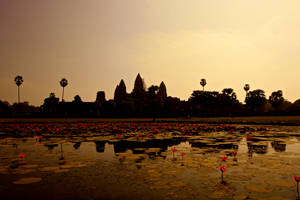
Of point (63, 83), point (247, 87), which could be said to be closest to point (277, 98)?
point (247, 87)

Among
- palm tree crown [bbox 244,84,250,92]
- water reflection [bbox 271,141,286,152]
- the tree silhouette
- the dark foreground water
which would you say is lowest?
water reflection [bbox 271,141,286,152]

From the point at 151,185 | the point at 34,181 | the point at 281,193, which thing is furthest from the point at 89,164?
the point at 281,193

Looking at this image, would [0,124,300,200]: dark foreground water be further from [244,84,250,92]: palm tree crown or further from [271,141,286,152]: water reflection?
[244,84,250,92]: palm tree crown

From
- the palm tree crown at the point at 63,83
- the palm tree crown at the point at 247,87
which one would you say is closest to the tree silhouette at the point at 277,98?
the palm tree crown at the point at 247,87

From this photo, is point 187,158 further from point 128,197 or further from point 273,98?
point 273,98

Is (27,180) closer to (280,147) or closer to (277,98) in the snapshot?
(280,147)

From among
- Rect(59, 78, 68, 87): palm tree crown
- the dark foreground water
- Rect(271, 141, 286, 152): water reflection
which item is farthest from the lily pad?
Rect(59, 78, 68, 87): palm tree crown

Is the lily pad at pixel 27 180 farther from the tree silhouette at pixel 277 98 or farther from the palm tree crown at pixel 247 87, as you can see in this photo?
the palm tree crown at pixel 247 87

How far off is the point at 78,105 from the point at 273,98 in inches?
3084

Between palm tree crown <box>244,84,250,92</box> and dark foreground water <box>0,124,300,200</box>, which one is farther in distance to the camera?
→ palm tree crown <box>244,84,250,92</box>

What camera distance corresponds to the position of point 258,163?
7645mm

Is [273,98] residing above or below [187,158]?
above

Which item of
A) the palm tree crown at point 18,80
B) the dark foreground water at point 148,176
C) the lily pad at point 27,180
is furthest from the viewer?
the palm tree crown at point 18,80

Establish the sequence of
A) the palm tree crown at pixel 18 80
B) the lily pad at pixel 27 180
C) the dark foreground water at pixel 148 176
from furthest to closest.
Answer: the palm tree crown at pixel 18 80 < the lily pad at pixel 27 180 < the dark foreground water at pixel 148 176
